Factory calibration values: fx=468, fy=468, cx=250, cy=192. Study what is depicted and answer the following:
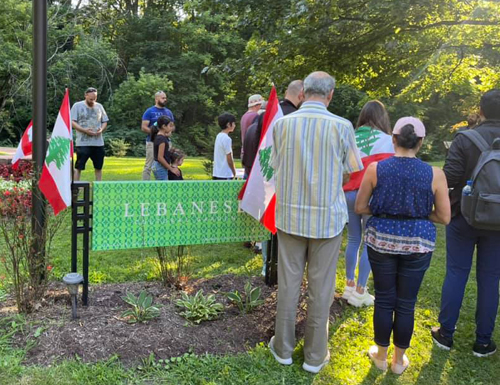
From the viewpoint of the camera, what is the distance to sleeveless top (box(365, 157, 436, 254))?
3010 mm

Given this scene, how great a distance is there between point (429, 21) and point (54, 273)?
8.10 meters

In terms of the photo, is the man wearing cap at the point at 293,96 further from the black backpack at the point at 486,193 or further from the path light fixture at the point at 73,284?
the path light fixture at the point at 73,284

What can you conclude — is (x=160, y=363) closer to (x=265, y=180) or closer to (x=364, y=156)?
(x=265, y=180)

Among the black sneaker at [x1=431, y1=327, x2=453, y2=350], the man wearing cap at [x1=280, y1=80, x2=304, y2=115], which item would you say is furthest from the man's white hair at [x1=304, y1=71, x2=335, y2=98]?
the black sneaker at [x1=431, y1=327, x2=453, y2=350]

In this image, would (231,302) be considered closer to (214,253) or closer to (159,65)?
(214,253)

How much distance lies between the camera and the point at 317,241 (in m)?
3.14

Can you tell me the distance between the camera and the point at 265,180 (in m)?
3.86

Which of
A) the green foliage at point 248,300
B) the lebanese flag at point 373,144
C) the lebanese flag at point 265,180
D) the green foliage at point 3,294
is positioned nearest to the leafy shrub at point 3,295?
the green foliage at point 3,294

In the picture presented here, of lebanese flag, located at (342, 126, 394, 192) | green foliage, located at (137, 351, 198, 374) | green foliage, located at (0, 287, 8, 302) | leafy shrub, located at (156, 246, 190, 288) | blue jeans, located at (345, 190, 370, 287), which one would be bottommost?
green foliage, located at (137, 351, 198, 374)

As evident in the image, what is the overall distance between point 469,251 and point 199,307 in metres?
2.20

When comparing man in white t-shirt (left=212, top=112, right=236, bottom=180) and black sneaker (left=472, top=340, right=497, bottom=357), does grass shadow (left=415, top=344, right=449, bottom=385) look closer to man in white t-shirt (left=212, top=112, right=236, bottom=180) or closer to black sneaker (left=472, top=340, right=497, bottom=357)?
black sneaker (left=472, top=340, right=497, bottom=357)

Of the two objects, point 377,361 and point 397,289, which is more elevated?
point 397,289

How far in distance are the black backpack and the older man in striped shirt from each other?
88cm

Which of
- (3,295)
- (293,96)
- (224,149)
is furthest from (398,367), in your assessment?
(224,149)
